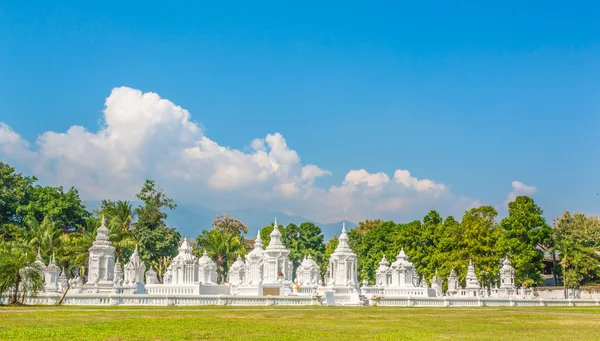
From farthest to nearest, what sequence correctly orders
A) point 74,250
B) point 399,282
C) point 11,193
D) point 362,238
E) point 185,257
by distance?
point 362,238, point 11,193, point 74,250, point 399,282, point 185,257

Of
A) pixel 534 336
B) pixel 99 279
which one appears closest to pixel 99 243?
pixel 99 279

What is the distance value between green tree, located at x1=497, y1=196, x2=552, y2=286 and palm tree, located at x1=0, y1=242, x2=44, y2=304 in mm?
50157

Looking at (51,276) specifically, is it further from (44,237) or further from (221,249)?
(221,249)

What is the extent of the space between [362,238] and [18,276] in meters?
69.1

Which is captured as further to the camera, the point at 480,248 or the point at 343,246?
the point at 480,248

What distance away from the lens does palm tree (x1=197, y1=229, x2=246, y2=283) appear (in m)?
113

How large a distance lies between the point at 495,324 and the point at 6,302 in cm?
3131

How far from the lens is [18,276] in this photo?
159 ft

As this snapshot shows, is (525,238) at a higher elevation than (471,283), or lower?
higher

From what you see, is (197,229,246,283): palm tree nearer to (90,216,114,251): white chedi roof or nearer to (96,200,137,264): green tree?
(96,200,137,264): green tree

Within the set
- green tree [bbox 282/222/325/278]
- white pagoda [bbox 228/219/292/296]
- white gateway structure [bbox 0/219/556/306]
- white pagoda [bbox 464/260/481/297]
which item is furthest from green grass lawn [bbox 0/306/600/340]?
green tree [bbox 282/222/325/278]

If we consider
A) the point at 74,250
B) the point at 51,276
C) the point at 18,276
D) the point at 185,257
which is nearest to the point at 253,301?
the point at 18,276

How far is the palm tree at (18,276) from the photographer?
47.4 m

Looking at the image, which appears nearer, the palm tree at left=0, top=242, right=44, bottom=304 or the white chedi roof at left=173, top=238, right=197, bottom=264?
the palm tree at left=0, top=242, right=44, bottom=304
